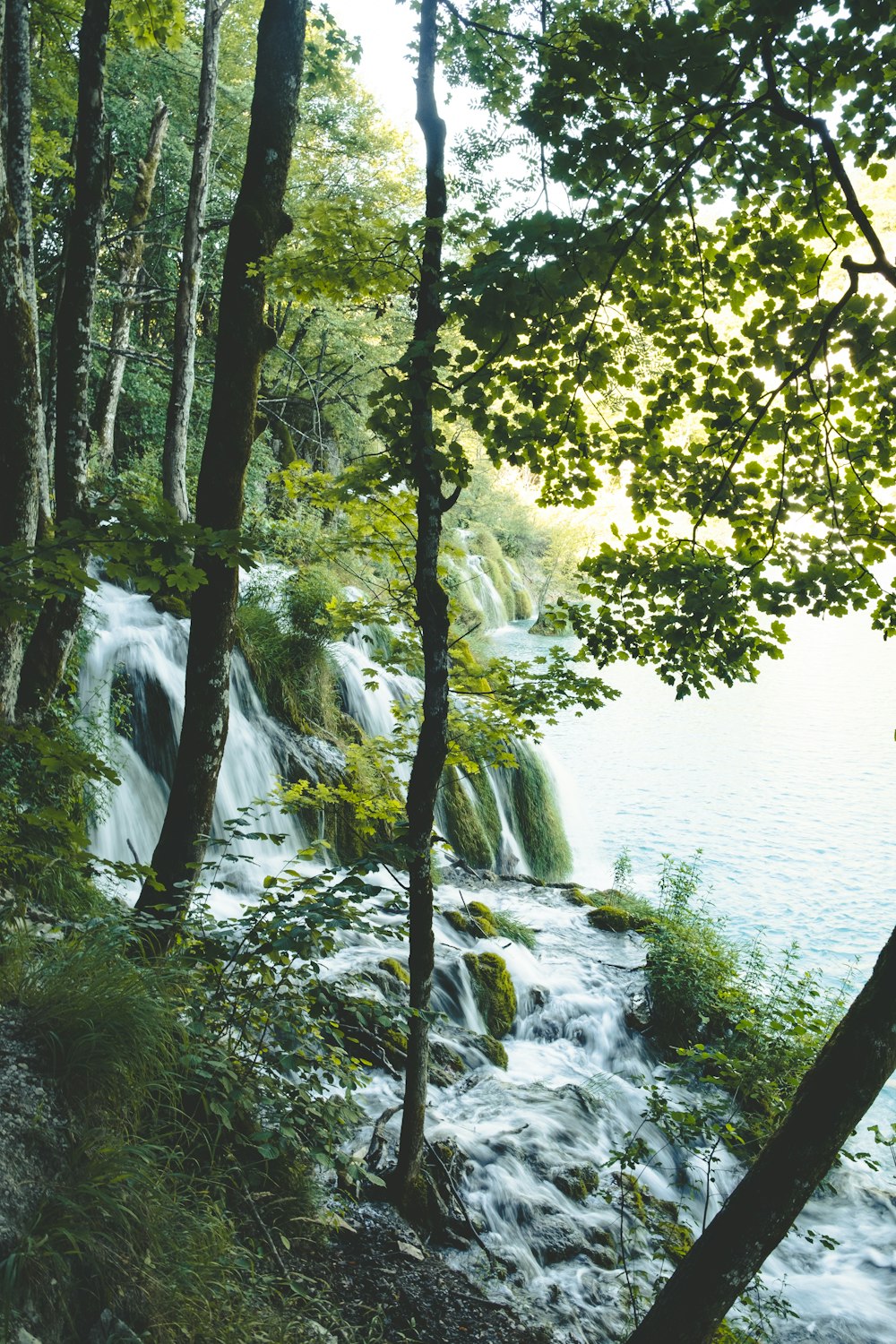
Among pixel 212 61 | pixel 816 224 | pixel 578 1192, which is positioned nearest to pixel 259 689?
pixel 578 1192

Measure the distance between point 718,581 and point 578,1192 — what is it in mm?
4489

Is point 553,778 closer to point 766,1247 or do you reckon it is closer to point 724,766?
point 724,766

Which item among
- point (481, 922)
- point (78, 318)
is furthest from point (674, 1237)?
point (78, 318)

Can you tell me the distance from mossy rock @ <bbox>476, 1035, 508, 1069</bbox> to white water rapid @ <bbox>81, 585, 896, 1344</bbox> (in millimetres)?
83

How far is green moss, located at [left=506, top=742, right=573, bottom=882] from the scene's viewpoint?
12953mm

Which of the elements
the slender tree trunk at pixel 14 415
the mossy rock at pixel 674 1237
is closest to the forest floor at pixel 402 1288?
the mossy rock at pixel 674 1237

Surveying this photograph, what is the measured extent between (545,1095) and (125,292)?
14.5 metres

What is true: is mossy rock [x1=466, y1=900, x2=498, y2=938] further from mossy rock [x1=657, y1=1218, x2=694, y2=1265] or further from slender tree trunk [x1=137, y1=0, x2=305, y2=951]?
slender tree trunk [x1=137, y1=0, x2=305, y2=951]

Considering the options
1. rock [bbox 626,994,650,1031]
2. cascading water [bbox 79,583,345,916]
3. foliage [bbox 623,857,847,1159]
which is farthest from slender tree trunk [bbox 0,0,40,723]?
rock [bbox 626,994,650,1031]

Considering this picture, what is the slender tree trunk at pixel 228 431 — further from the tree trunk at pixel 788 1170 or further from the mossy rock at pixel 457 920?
the mossy rock at pixel 457 920

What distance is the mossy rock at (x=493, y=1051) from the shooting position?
6938mm

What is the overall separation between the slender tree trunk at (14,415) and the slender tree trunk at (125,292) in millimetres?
8419

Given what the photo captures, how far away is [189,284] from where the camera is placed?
11117 mm

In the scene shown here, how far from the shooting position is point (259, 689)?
376 inches
